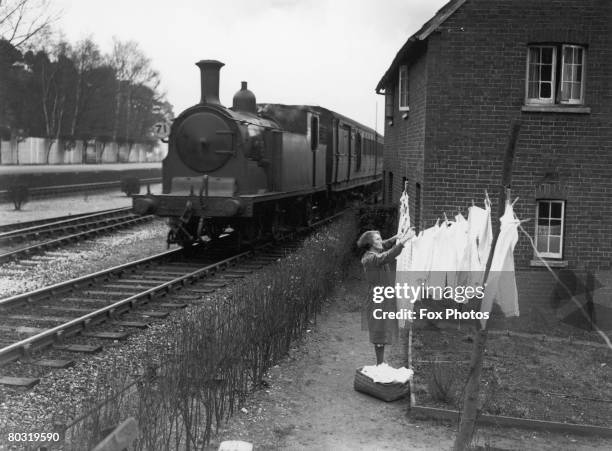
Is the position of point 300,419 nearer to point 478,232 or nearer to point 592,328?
point 478,232

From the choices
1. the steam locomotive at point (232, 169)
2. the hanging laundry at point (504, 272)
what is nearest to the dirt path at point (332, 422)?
the hanging laundry at point (504, 272)

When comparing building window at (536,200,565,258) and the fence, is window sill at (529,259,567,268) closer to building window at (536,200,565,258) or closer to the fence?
building window at (536,200,565,258)

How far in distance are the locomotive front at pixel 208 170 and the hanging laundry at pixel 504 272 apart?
527 centimetres

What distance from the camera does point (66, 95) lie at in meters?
47.5

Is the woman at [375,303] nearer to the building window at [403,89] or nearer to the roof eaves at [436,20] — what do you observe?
the roof eaves at [436,20]

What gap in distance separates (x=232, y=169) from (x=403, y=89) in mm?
3970

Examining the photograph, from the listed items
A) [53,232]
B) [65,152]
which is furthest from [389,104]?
[65,152]

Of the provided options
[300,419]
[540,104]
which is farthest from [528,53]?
[300,419]

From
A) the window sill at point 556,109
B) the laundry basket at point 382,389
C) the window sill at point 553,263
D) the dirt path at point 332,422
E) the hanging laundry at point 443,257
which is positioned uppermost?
the window sill at point 556,109

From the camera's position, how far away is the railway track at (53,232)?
13633mm

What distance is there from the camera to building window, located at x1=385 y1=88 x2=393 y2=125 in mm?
17270

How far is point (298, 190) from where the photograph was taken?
1602cm

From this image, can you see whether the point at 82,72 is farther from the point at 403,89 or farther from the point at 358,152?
the point at 403,89

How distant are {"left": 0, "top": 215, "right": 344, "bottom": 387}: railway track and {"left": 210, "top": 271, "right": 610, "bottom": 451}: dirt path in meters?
2.11
